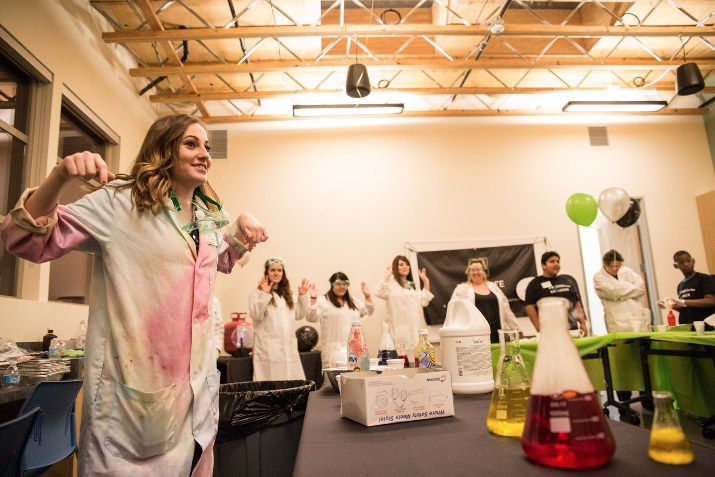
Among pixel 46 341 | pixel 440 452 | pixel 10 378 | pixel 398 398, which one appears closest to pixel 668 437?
pixel 440 452

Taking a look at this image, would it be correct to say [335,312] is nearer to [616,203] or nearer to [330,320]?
[330,320]

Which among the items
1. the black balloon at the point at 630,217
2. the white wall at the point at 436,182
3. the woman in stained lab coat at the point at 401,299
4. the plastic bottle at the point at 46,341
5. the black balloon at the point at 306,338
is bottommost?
the black balloon at the point at 306,338

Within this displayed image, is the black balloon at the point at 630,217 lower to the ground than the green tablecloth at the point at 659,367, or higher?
higher

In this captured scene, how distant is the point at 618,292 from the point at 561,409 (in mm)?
4427

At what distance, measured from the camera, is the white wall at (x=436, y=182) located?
6.02 metres

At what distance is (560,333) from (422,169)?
5.87 metres

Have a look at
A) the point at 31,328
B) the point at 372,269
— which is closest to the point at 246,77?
the point at 372,269

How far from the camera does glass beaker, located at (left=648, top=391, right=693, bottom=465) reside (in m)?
0.56

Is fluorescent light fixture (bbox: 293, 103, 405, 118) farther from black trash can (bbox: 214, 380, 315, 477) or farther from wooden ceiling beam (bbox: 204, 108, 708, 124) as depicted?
black trash can (bbox: 214, 380, 315, 477)

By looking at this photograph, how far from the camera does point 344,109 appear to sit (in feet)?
17.8

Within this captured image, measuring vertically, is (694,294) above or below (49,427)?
above

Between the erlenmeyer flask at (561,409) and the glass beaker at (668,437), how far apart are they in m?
0.06

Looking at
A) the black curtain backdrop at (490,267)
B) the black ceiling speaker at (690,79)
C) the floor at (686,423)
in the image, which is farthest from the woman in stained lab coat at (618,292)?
the black ceiling speaker at (690,79)

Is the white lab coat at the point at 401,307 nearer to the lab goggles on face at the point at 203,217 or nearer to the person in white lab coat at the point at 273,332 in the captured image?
the person in white lab coat at the point at 273,332
